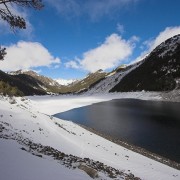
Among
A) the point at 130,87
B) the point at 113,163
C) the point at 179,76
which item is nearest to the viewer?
the point at 113,163

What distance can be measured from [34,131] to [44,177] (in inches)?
697

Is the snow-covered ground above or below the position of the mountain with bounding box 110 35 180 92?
below

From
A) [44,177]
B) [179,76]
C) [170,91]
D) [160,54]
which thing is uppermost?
[160,54]

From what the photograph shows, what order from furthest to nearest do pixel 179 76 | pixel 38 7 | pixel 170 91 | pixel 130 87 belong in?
pixel 130 87 < pixel 179 76 < pixel 170 91 < pixel 38 7

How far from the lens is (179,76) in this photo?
12462 cm

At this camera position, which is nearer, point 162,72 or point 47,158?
point 47,158

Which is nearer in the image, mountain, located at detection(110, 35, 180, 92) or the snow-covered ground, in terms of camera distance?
the snow-covered ground

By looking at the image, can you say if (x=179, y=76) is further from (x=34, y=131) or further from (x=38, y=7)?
(x=38, y=7)

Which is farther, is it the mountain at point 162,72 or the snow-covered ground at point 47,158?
the mountain at point 162,72

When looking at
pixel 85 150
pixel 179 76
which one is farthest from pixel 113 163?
pixel 179 76

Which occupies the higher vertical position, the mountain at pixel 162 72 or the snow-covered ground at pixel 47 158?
the mountain at pixel 162 72

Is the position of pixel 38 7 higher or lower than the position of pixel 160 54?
lower

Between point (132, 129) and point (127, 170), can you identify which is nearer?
point (127, 170)

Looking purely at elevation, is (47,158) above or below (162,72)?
below
